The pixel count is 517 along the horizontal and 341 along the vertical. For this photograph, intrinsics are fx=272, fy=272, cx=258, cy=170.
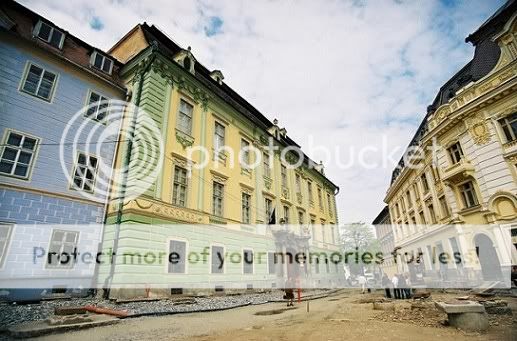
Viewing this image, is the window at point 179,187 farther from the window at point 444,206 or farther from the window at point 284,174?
the window at point 444,206

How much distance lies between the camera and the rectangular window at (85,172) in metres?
12.7

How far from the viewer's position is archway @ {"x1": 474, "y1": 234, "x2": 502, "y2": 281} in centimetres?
1862

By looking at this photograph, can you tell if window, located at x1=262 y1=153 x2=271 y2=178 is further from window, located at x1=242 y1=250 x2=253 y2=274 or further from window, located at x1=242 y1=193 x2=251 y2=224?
window, located at x1=242 y1=250 x2=253 y2=274

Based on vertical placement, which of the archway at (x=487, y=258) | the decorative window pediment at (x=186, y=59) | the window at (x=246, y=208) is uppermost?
the decorative window pediment at (x=186, y=59)

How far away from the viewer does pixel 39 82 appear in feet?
40.3

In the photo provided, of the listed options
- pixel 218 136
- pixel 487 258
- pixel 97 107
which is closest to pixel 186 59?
pixel 218 136

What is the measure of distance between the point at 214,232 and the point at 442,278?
22.0 metres

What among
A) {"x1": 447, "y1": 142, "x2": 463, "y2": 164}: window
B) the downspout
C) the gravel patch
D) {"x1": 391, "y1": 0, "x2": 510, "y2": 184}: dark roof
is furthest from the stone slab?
{"x1": 391, "y1": 0, "x2": 510, "y2": 184}: dark roof

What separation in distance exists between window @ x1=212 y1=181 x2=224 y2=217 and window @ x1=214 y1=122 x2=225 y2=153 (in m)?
2.29

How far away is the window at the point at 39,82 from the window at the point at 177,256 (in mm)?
8811

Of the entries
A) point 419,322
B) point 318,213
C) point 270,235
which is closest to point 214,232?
point 270,235

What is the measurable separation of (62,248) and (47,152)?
4.24m

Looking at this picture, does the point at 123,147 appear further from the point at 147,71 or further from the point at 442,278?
the point at 442,278

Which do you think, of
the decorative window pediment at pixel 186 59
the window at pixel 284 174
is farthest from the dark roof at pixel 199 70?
the window at pixel 284 174
